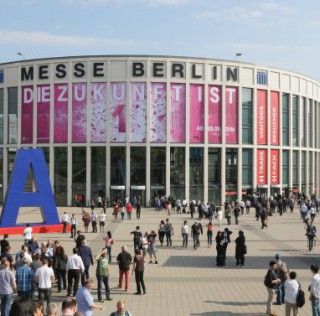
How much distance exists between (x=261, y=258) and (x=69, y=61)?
4160 cm

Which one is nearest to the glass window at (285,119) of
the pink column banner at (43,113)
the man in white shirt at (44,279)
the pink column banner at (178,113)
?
the pink column banner at (178,113)

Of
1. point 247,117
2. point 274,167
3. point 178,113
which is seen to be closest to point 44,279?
point 178,113

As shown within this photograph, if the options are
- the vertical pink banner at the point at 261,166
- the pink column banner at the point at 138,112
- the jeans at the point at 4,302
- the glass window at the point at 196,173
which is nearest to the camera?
the jeans at the point at 4,302

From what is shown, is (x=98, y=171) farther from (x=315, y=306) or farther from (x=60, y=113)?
(x=315, y=306)

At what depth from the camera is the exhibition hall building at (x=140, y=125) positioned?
59.7 meters

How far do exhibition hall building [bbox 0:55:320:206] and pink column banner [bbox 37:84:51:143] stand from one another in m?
0.11

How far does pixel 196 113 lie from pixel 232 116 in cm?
429

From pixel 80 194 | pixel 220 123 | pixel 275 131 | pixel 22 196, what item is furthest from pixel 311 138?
pixel 22 196

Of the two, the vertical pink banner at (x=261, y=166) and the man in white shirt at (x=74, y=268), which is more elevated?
the vertical pink banner at (x=261, y=166)

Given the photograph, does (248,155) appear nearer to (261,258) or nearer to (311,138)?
(311,138)

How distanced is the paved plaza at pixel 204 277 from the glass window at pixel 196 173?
1063 inches

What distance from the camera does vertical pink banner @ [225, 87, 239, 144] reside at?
62.0 m

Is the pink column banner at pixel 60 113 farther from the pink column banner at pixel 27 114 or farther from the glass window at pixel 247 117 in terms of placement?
the glass window at pixel 247 117

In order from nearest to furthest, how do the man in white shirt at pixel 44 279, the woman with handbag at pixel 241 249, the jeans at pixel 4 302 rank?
1. the jeans at pixel 4 302
2. the man in white shirt at pixel 44 279
3. the woman with handbag at pixel 241 249
